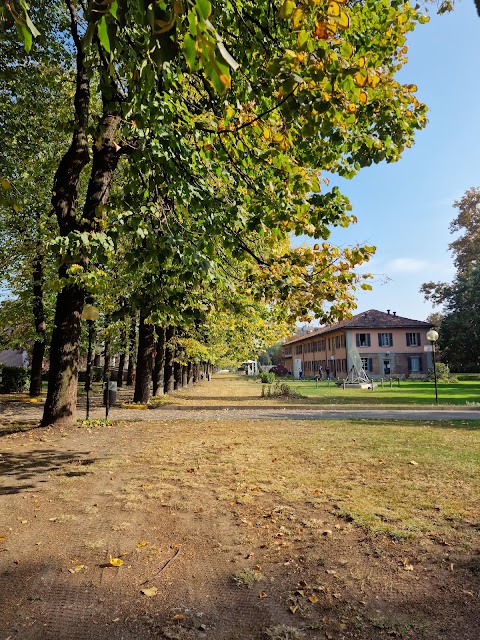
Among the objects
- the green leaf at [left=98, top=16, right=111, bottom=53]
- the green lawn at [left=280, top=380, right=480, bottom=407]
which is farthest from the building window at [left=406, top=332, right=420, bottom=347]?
the green leaf at [left=98, top=16, right=111, bottom=53]

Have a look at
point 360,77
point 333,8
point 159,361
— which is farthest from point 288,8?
point 159,361

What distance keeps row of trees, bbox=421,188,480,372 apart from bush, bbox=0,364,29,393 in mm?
42785

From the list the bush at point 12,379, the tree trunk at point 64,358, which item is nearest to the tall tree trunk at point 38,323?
the bush at point 12,379

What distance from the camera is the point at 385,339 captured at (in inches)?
2293

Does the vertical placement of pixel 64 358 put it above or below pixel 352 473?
above

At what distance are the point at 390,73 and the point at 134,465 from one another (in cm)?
715

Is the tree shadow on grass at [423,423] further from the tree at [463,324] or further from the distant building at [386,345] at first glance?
the distant building at [386,345]

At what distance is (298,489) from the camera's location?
577 cm

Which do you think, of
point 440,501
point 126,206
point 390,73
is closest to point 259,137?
point 126,206

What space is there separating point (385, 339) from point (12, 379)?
44.4 meters

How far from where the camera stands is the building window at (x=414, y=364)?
57.5 meters

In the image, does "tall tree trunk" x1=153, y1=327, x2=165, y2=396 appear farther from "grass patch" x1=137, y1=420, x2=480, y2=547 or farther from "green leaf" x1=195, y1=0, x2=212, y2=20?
"green leaf" x1=195, y1=0, x2=212, y2=20

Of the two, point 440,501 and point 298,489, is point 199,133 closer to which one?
point 298,489

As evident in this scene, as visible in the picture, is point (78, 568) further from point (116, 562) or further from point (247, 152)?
point (247, 152)
